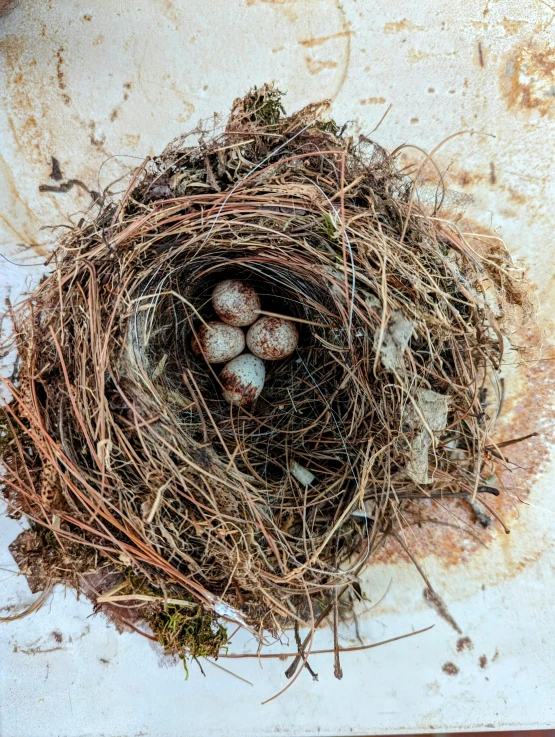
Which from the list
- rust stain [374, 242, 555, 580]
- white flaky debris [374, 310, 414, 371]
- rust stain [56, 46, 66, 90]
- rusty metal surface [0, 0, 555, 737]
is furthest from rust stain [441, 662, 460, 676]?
rust stain [56, 46, 66, 90]

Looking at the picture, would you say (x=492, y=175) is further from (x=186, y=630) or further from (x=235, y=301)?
(x=186, y=630)

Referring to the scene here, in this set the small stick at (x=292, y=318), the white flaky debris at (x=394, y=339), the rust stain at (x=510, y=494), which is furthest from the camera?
the rust stain at (x=510, y=494)

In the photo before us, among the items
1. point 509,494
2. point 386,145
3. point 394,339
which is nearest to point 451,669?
point 509,494

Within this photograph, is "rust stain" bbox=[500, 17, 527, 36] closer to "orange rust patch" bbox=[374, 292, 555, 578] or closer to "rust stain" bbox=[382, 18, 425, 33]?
Result: "rust stain" bbox=[382, 18, 425, 33]

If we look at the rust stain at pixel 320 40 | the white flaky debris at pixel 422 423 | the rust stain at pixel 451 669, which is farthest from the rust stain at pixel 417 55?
the rust stain at pixel 451 669

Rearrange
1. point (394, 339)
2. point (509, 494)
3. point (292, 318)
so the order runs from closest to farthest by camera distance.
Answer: point (394, 339), point (292, 318), point (509, 494)

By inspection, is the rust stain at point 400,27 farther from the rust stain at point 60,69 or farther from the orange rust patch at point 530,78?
the rust stain at point 60,69
